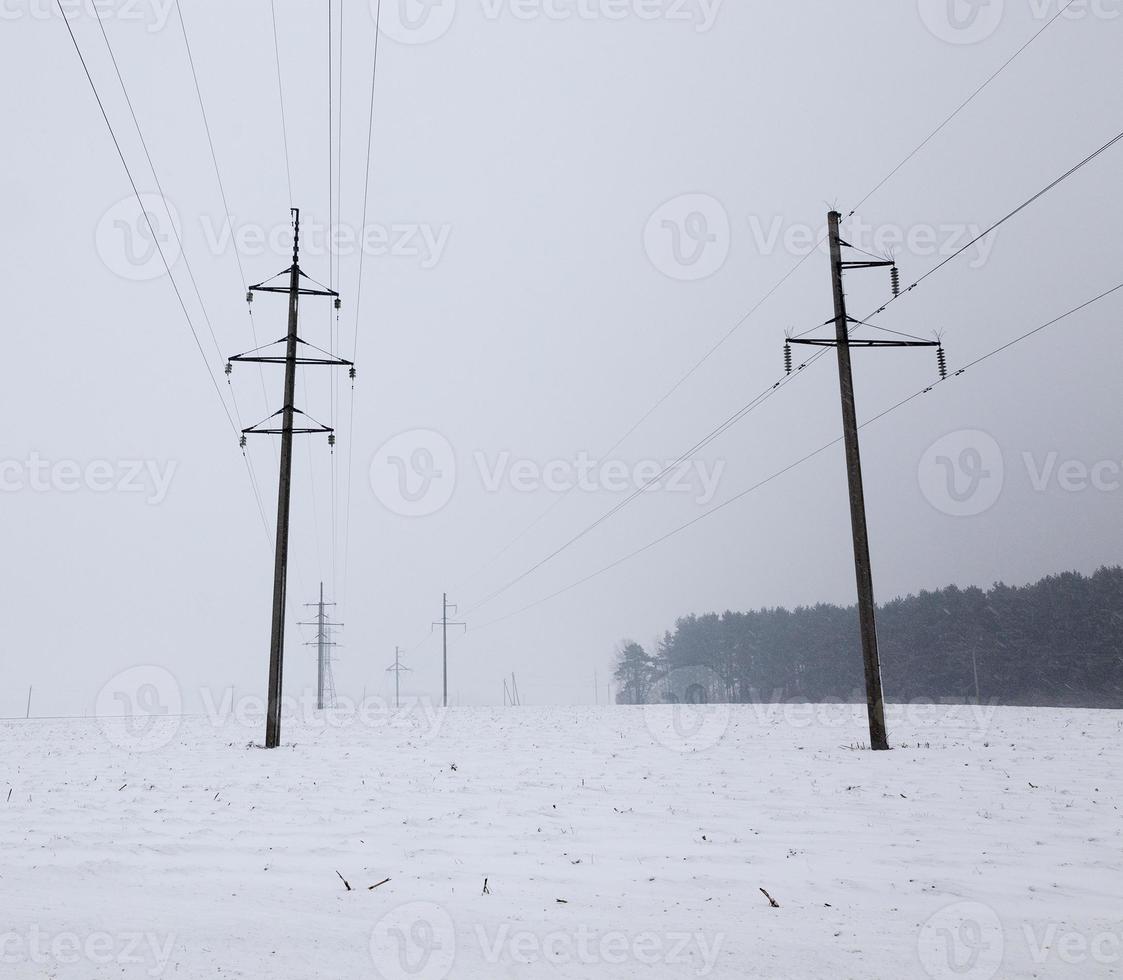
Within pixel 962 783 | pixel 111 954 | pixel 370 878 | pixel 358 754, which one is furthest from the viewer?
pixel 358 754

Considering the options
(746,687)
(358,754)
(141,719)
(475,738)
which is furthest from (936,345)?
(746,687)

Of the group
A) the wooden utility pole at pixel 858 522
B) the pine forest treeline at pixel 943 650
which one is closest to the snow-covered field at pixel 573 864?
the wooden utility pole at pixel 858 522

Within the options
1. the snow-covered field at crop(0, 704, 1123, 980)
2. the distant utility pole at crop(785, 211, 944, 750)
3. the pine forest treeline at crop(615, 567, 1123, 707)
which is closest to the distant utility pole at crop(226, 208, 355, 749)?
the snow-covered field at crop(0, 704, 1123, 980)

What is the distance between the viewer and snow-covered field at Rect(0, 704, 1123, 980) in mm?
5199

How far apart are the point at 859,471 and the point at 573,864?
11346 millimetres

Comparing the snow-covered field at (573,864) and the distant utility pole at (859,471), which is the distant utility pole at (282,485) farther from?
the distant utility pole at (859,471)

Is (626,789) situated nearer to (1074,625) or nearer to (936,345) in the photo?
(936,345)

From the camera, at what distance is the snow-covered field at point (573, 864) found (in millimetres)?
5199

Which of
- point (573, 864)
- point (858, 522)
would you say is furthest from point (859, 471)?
point (573, 864)

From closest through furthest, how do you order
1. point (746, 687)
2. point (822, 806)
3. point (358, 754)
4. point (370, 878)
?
point (370, 878)
point (822, 806)
point (358, 754)
point (746, 687)

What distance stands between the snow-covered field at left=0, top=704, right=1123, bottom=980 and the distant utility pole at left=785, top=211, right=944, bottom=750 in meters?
1.03

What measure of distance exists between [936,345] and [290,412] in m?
15.5

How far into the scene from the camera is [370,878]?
691 cm

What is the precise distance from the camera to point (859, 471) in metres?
16.0
